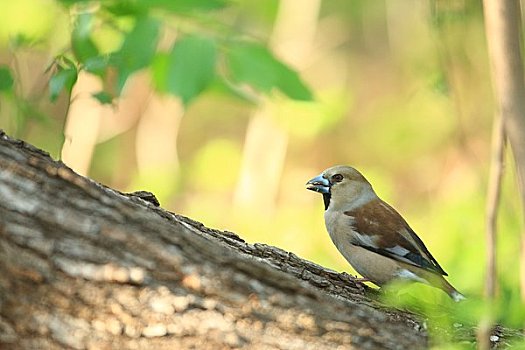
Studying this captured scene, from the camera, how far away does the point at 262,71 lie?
3.55 meters

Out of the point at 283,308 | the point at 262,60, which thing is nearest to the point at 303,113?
the point at 262,60

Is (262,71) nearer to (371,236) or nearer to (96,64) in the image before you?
(96,64)

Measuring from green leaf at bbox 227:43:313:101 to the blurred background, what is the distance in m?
1.04

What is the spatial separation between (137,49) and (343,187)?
1.55 metres

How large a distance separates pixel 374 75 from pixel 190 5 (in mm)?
9030

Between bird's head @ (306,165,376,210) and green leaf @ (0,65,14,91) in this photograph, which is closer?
green leaf @ (0,65,14,91)

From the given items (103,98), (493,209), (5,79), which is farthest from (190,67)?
(493,209)

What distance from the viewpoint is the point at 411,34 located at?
447 inches

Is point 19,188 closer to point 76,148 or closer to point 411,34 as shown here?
point 76,148

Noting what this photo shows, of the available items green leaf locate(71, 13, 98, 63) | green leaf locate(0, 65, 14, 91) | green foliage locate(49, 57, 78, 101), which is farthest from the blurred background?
green foliage locate(49, 57, 78, 101)

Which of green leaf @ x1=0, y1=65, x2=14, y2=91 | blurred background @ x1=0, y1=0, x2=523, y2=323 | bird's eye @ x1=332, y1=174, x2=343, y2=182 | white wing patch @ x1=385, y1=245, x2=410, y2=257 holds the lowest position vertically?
white wing patch @ x1=385, y1=245, x2=410, y2=257

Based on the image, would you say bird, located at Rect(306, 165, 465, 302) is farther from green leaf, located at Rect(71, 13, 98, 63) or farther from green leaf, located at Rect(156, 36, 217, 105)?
green leaf, located at Rect(71, 13, 98, 63)

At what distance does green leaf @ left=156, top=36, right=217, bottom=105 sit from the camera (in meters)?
3.51

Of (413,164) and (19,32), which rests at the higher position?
(413,164)
